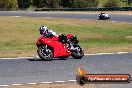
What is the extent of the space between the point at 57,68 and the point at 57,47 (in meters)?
2.09

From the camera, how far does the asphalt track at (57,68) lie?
38.0ft

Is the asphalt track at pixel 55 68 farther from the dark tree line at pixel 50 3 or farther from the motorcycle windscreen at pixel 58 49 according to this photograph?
the dark tree line at pixel 50 3

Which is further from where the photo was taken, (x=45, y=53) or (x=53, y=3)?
(x=53, y=3)

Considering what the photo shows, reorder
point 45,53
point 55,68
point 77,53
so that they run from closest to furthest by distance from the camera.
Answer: point 55,68, point 45,53, point 77,53

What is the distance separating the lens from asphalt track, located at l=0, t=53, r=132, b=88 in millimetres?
11586

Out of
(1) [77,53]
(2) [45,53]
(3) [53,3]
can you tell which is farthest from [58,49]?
(3) [53,3]

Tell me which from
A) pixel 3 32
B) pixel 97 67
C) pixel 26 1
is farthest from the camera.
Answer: pixel 26 1

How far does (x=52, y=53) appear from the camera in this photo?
50.4 feet

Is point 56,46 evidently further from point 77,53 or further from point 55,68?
point 55,68

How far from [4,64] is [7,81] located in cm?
328

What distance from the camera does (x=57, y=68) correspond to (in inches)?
528

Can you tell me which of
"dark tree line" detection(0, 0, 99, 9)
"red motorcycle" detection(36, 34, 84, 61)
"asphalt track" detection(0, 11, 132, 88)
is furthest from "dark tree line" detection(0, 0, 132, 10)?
"asphalt track" detection(0, 11, 132, 88)

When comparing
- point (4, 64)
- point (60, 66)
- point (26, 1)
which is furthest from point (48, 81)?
point (26, 1)

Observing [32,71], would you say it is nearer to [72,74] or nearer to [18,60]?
[72,74]
